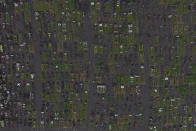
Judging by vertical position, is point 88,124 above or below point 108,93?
below

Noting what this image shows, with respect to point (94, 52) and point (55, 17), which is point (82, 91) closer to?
point (94, 52)

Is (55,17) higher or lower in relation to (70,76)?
higher

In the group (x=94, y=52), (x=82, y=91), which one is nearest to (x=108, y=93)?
(x=82, y=91)

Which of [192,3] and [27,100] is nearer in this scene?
[192,3]

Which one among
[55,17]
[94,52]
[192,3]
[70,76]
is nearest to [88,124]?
[70,76]

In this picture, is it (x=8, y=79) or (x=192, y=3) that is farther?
(x=8, y=79)

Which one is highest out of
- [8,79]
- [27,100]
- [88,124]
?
[8,79]

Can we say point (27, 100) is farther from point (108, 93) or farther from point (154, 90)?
point (154, 90)

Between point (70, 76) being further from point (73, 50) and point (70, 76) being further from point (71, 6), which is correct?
point (71, 6)

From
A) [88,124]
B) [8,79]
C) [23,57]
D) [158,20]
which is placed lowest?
[88,124]
